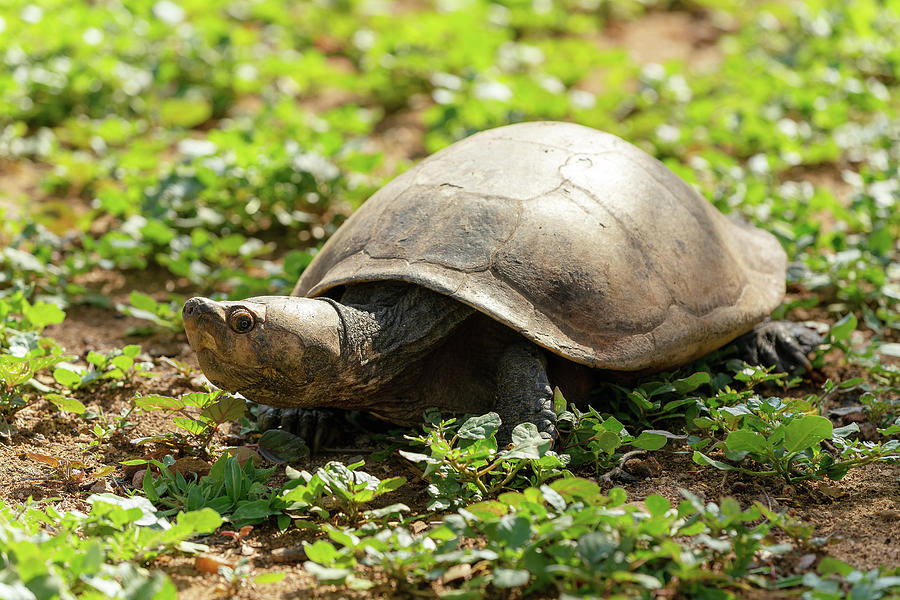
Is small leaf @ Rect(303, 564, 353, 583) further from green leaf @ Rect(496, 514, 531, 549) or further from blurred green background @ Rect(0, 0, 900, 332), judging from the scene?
blurred green background @ Rect(0, 0, 900, 332)

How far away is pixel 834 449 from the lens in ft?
10.9

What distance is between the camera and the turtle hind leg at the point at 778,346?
13.5 ft

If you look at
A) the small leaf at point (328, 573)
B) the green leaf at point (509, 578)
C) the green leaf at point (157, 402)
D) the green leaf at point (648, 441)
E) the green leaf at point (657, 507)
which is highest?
the green leaf at point (657, 507)

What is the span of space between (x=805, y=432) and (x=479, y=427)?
1064mm

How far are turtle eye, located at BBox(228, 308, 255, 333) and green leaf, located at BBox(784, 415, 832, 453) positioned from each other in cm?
180

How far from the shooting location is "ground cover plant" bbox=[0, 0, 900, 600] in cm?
264

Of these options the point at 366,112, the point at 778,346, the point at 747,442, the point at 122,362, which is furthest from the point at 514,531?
the point at 366,112

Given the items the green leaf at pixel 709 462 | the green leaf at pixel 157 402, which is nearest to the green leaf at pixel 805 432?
the green leaf at pixel 709 462

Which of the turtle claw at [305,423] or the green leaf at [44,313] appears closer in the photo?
the turtle claw at [305,423]

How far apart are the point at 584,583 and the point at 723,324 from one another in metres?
1.65

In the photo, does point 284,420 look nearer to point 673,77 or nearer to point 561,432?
point 561,432

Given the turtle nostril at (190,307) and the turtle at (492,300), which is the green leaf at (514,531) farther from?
the turtle nostril at (190,307)

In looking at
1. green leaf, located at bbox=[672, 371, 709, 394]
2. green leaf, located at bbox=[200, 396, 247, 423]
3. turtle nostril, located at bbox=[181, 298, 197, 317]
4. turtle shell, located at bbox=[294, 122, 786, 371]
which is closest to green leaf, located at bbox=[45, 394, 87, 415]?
green leaf, located at bbox=[200, 396, 247, 423]

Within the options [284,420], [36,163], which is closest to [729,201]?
[284,420]
